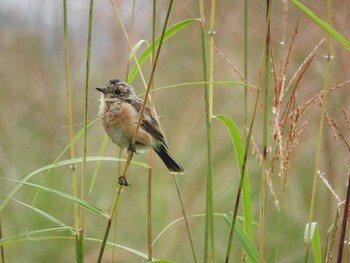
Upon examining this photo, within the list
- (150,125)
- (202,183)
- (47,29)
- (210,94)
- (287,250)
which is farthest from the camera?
(47,29)

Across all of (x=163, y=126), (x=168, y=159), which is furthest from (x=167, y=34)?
(x=163, y=126)

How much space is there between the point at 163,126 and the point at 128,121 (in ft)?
3.55

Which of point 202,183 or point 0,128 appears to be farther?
point 0,128

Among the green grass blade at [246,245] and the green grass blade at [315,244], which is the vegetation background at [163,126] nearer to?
the green grass blade at [315,244]

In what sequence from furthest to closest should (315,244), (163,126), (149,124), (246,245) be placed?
(163,126)
(149,124)
(315,244)
(246,245)

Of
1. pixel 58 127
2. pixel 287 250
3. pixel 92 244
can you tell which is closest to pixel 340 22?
pixel 287 250

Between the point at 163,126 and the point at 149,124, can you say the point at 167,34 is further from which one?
the point at 163,126

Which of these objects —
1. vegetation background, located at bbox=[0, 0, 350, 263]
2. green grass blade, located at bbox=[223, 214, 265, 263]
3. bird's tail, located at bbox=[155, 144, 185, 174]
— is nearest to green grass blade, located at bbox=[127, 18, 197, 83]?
green grass blade, located at bbox=[223, 214, 265, 263]

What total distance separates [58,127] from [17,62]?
46 centimetres

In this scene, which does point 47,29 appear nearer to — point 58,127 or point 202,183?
point 58,127

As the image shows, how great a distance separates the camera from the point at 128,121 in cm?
298

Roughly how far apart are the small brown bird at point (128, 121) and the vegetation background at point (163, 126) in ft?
1.68

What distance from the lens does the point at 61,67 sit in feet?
14.2

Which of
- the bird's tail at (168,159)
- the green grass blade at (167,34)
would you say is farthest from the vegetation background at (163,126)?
the green grass blade at (167,34)
